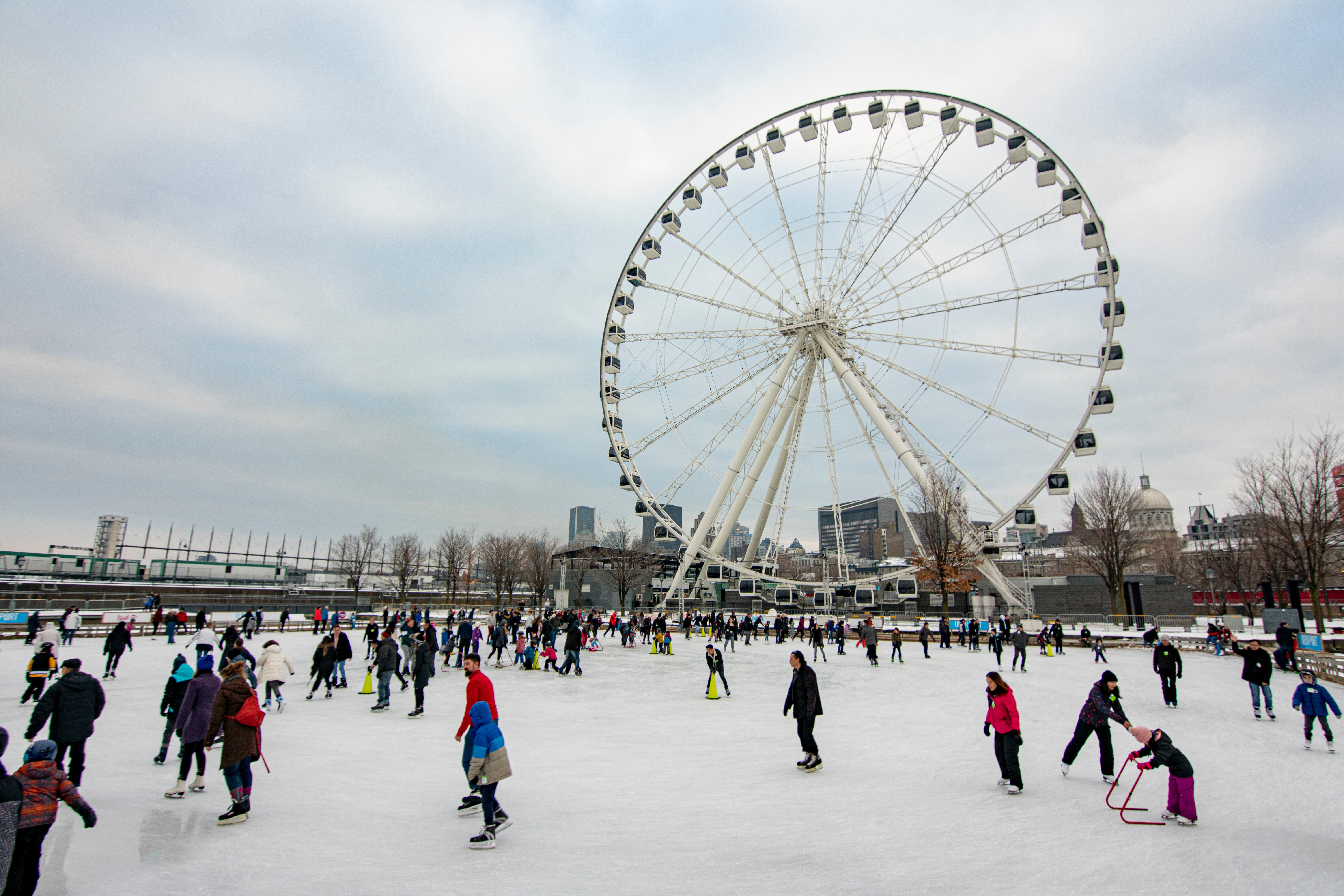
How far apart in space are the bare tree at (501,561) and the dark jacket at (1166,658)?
187ft

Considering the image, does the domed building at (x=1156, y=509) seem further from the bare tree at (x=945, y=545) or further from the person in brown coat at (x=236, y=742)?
the person in brown coat at (x=236, y=742)

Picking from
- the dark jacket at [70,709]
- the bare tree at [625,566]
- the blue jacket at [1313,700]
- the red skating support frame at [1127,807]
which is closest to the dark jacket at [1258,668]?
the blue jacket at [1313,700]

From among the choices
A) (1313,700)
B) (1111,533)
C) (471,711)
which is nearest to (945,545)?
(1111,533)

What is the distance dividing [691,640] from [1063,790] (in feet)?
91.7

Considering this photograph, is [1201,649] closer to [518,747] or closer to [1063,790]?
[1063,790]

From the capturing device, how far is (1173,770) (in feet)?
21.7

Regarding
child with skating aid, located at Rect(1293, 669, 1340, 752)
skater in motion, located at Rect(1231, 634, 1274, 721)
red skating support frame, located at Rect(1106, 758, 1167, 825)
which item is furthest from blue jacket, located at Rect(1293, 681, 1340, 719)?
red skating support frame, located at Rect(1106, 758, 1167, 825)

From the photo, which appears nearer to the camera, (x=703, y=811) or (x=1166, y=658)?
(x=703, y=811)

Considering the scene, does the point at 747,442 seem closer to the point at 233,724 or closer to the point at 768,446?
the point at 768,446

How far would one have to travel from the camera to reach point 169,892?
4977mm

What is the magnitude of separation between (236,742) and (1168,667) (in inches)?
628

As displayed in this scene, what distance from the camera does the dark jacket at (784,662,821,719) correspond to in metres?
8.91

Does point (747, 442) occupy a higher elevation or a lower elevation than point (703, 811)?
higher

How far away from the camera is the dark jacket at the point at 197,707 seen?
23.7 ft
